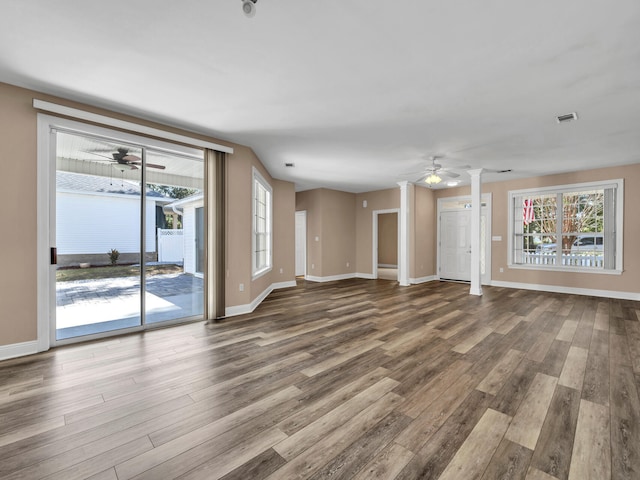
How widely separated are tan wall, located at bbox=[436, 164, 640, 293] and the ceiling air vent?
3.63 metres

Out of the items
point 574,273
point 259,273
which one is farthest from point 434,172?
point 574,273

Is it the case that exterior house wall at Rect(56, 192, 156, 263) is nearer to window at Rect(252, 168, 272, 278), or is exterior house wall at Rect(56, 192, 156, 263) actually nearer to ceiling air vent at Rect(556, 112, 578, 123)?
window at Rect(252, 168, 272, 278)

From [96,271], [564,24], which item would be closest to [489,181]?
[564,24]

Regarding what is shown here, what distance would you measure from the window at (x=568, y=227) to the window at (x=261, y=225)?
5.82 metres

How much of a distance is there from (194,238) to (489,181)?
6.94 meters

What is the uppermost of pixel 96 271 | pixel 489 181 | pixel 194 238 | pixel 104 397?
pixel 489 181

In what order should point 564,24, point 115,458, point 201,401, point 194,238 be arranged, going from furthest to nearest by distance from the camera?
point 194,238 < point 201,401 < point 564,24 < point 115,458

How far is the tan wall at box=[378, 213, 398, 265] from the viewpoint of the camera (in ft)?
38.6

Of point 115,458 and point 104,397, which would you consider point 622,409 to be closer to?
point 115,458

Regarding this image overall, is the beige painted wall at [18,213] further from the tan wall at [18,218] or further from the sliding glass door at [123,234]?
the sliding glass door at [123,234]

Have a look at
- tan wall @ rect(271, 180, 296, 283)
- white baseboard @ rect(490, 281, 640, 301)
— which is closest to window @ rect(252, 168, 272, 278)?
tan wall @ rect(271, 180, 296, 283)

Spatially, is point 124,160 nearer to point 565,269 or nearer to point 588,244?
point 565,269

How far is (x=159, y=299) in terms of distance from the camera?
397cm

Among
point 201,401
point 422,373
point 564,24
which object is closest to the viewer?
point 564,24
